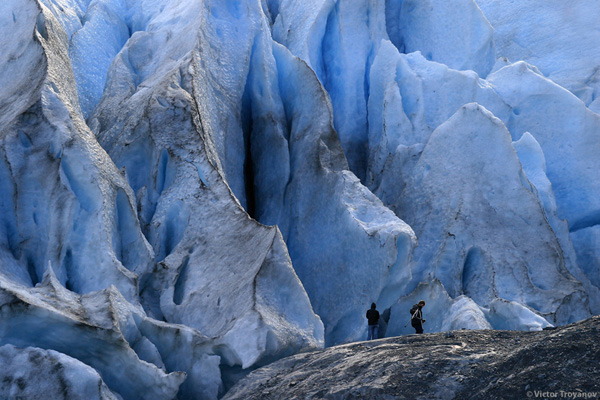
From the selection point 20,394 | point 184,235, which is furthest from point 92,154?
point 20,394

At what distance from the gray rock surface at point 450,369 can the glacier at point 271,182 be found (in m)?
1.06

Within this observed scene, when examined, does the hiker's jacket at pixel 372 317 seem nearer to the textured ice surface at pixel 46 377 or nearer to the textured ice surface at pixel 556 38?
the textured ice surface at pixel 46 377

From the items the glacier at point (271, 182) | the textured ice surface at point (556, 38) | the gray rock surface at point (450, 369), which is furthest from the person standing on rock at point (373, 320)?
the textured ice surface at point (556, 38)

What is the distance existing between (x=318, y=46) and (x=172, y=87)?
5438mm

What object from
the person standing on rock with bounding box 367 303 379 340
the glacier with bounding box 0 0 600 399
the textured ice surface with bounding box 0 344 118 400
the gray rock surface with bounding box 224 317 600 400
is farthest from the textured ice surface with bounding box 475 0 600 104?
the textured ice surface with bounding box 0 344 118 400

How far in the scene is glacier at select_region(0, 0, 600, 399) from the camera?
8938 millimetres

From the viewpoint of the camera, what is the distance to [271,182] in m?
13.8

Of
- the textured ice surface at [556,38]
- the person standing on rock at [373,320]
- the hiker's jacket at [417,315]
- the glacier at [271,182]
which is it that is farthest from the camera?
the textured ice surface at [556,38]

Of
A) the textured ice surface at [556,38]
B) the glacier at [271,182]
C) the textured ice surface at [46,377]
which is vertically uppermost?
the textured ice surface at [556,38]

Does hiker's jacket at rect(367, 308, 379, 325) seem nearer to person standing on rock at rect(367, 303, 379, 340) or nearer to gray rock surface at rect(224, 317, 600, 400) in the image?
person standing on rock at rect(367, 303, 379, 340)

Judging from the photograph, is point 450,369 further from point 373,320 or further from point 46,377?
point 373,320

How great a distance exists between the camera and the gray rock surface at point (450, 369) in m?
5.85

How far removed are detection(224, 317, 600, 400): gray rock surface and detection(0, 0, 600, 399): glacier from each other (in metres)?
1.06

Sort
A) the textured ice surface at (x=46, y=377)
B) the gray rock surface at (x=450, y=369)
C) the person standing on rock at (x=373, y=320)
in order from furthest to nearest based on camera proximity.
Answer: the person standing on rock at (x=373, y=320), the textured ice surface at (x=46, y=377), the gray rock surface at (x=450, y=369)
